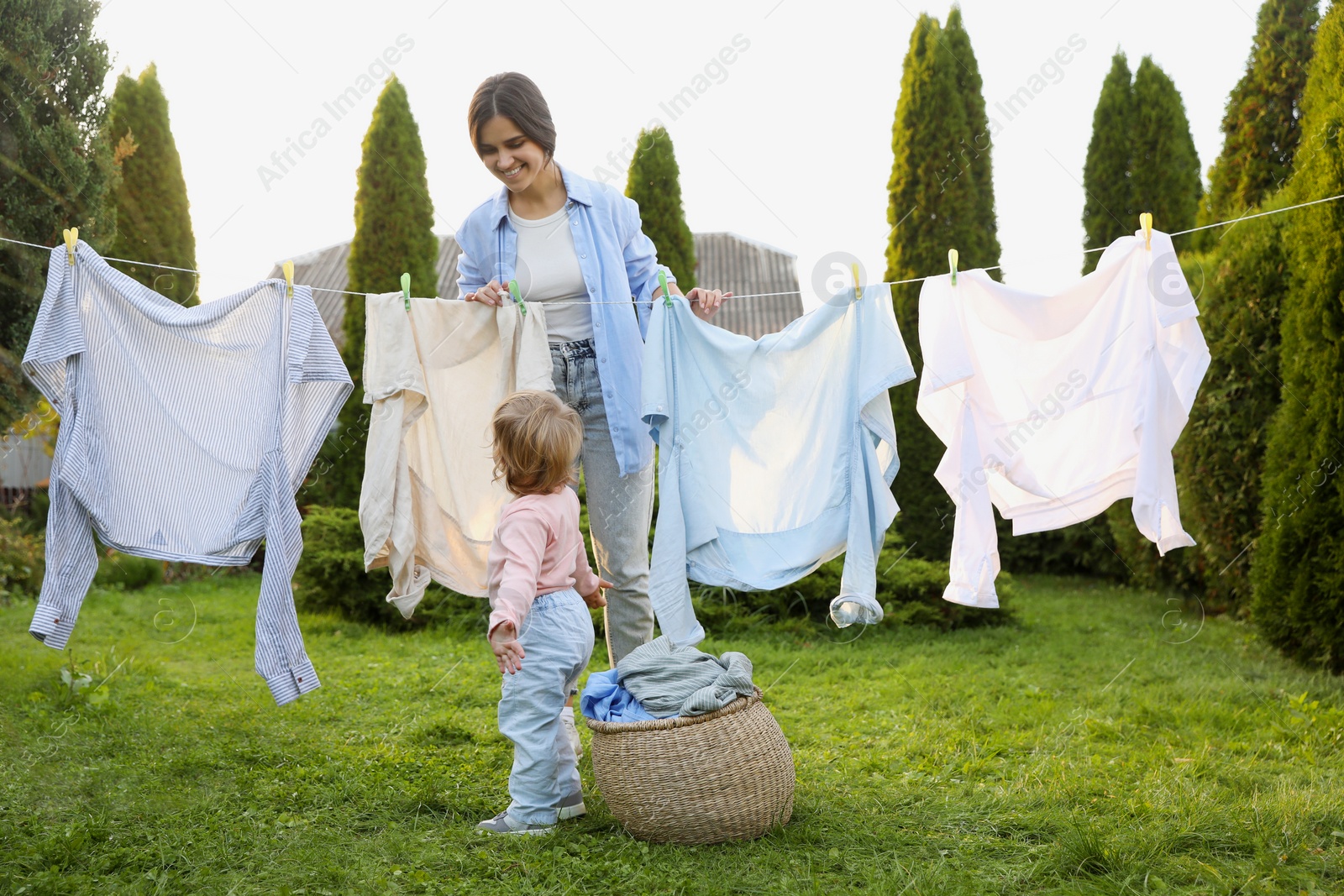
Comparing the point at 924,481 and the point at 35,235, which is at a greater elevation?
the point at 35,235

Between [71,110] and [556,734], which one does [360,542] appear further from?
[556,734]

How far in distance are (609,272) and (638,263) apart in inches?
7.7

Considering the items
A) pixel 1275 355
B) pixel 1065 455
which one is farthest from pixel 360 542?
pixel 1275 355

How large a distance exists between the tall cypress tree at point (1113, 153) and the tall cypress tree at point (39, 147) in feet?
26.2

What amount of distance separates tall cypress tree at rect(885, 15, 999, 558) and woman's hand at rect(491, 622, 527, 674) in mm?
5695

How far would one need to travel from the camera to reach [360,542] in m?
6.58

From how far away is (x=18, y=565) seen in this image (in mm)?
6918

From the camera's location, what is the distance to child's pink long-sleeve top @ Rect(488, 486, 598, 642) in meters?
2.74

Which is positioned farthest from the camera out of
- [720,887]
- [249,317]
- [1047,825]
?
[249,317]

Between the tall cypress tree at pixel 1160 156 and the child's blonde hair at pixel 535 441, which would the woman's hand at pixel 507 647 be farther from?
the tall cypress tree at pixel 1160 156

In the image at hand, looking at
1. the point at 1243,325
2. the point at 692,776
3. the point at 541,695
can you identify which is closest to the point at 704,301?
the point at 541,695

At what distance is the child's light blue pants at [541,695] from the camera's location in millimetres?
2812

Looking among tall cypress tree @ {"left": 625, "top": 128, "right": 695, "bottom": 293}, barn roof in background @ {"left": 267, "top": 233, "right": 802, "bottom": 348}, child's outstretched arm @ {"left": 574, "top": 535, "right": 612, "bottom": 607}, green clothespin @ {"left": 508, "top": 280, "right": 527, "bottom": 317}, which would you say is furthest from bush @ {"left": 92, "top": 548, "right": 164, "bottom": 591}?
barn roof in background @ {"left": 267, "top": 233, "right": 802, "bottom": 348}

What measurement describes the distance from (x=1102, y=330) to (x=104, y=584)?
7.39 m
